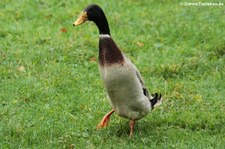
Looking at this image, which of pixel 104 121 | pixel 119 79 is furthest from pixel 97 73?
pixel 119 79

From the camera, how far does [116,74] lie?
4453 millimetres

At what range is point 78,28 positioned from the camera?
7949 millimetres

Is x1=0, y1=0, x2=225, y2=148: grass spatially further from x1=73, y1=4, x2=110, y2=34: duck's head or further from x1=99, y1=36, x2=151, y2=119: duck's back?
x1=73, y1=4, x2=110, y2=34: duck's head

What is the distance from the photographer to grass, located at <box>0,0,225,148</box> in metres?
4.84

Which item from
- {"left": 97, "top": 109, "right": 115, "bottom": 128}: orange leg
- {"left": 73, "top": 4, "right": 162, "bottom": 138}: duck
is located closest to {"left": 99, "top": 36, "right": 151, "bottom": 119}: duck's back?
{"left": 73, "top": 4, "right": 162, "bottom": 138}: duck

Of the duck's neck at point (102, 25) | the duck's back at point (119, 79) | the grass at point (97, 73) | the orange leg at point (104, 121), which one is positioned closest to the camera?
the duck's back at point (119, 79)

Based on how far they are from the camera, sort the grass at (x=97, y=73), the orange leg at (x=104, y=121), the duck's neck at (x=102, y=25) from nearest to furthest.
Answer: the duck's neck at (x=102, y=25), the grass at (x=97, y=73), the orange leg at (x=104, y=121)

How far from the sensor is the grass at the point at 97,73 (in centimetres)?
484

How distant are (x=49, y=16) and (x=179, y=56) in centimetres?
247

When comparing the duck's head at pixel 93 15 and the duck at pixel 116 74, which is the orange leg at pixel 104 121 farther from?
the duck's head at pixel 93 15

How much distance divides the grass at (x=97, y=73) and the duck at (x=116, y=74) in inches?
12.8

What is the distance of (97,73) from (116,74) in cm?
208

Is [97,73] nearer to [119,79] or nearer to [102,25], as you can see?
[102,25]

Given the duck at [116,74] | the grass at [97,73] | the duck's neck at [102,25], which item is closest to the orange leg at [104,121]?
the grass at [97,73]
